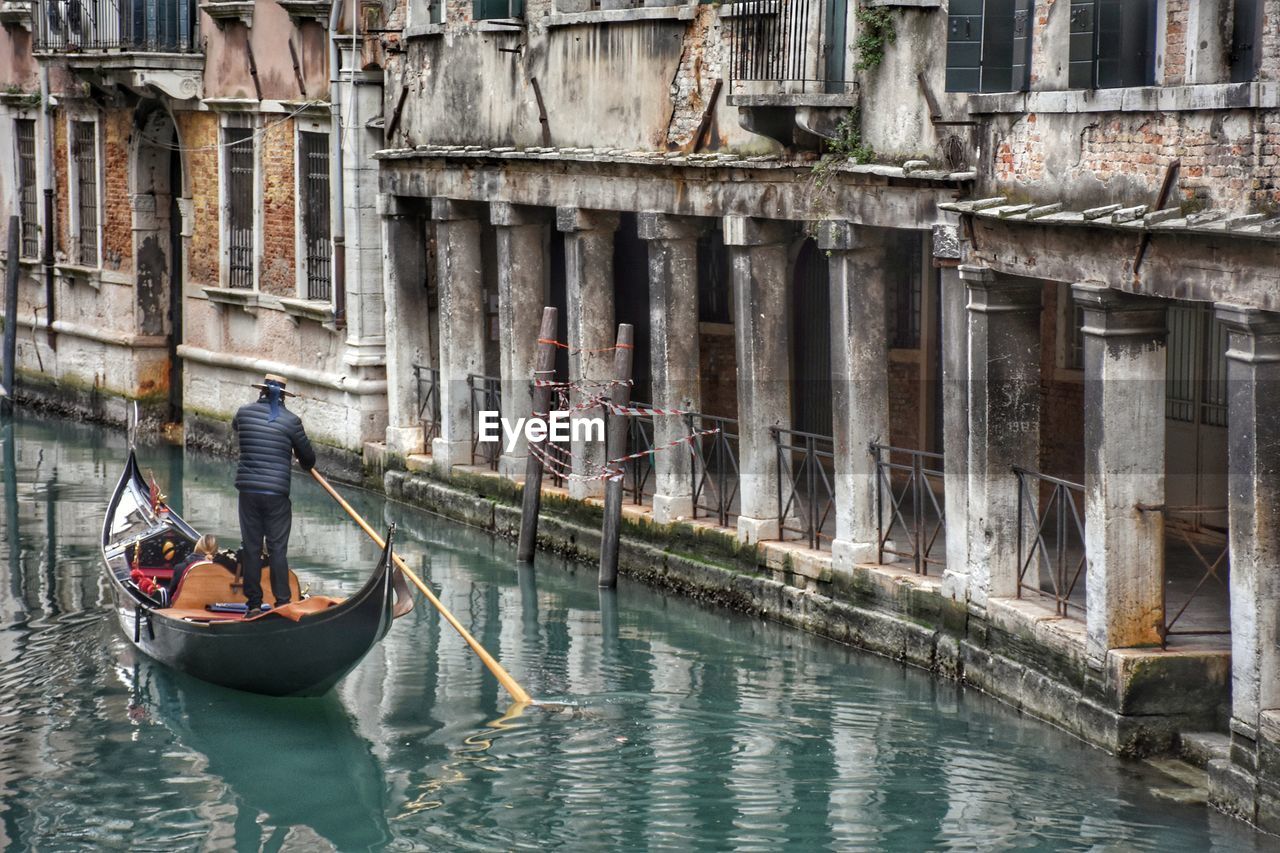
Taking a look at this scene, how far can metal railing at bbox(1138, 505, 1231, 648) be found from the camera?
1077 centimetres

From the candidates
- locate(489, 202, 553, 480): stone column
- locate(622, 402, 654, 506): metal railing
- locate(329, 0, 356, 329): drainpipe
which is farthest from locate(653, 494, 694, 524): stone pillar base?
locate(329, 0, 356, 329): drainpipe

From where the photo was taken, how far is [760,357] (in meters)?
14.2

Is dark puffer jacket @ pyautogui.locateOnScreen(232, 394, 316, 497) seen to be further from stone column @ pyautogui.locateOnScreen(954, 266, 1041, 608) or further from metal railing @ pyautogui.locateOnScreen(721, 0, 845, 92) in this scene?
stone column @ pyautogui.locateOnScreen(954, 266, 1041, 608)

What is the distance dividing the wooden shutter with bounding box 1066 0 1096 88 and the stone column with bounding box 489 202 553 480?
22.8 ft

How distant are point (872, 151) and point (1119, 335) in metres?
2.81

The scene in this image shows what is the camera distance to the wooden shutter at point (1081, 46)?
1059 cm

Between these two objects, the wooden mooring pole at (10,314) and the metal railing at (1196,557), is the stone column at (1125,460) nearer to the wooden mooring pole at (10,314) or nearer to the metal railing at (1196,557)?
the metal railing at (1196,557)

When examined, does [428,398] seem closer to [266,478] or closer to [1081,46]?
[266,478]

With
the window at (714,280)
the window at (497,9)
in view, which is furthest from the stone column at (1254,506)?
the window at (714,280)

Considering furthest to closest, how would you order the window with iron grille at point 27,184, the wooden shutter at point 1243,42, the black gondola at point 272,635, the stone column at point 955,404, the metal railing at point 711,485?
the window with iron grille at point 27,184
the metal railing at point 711,485
the stone column at point 955,404
the black gondola at point 272,635
the wooden shutter at point 1243,42

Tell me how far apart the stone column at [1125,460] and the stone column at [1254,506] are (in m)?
0.98

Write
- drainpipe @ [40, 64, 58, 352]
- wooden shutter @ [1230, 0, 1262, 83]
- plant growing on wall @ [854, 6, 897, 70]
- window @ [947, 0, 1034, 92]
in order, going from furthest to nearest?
1. drainpipe @ [40, 64, 58, 352]
2. plant growing on wall @ [854, 6, 897, 70]
3. window @ [947, 0, 1034, 92]
4. wooden shutter @ [1230, 0, 1262, 83]

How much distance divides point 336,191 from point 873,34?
8.13 meters

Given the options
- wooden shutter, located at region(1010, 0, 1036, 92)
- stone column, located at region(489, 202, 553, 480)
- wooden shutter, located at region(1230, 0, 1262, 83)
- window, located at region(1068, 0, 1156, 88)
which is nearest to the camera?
wooden shutter, located at region(1230, 0, 1262, 83)
